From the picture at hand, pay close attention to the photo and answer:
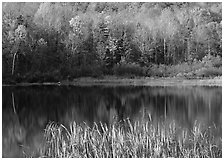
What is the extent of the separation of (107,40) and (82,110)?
11.9 metres

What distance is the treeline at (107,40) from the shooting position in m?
19.4

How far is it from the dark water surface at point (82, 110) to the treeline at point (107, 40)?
3520 millimetres

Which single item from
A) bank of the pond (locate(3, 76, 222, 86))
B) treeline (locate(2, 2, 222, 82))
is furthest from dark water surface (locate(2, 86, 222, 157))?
treeline (locate(2, 2, 222, 82))

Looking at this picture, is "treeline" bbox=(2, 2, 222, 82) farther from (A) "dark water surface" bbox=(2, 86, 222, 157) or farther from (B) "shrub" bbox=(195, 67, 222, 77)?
(A) "dark water surface" bbox=(2, 86, 222, 157)

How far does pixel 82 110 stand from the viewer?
10.3m

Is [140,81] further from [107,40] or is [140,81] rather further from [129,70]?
[107,40]

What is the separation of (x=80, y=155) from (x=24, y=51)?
15274 millimetres

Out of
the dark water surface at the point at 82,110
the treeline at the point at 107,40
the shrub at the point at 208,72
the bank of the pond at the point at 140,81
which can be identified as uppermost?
the treeline at the point at 107,40

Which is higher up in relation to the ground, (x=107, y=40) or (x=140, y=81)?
(x=107, y=40)

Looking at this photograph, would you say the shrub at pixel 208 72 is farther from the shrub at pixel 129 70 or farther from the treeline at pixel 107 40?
the shrub at pixel 129 70

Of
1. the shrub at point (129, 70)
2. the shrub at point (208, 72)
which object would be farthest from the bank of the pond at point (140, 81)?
the shrub at point (208, 72)

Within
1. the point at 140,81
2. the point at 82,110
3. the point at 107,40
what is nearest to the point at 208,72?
the point at 140,81

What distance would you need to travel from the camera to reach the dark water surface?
6.92 meters

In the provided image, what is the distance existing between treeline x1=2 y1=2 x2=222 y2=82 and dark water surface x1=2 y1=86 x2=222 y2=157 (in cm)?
352
